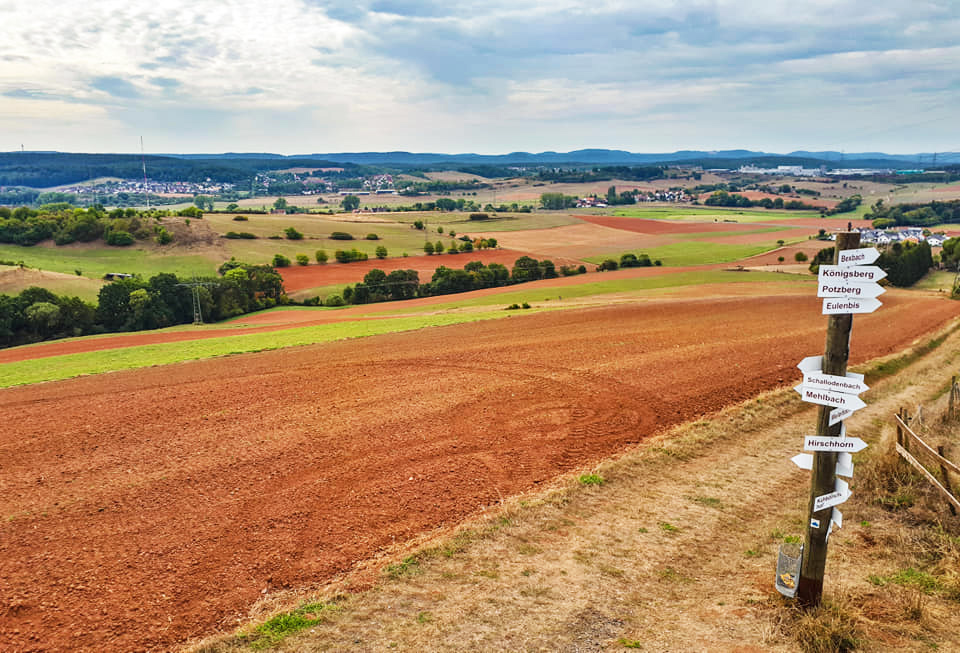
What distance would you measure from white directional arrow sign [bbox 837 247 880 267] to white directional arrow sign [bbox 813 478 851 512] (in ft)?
9.86

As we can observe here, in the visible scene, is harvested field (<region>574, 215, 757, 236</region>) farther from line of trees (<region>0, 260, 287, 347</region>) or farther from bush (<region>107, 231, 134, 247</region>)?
bush (<region>107, 231, 134, 247</region>)

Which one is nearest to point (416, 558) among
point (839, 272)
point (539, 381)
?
point (839, 272)

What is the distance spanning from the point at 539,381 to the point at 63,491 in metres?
14.3

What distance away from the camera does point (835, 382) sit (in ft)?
24.5

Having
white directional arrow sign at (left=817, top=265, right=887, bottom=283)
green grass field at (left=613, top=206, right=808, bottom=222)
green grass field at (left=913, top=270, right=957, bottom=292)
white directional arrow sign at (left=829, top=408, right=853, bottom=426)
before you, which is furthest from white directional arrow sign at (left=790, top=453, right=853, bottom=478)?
green grass field at (left=613, top=206, right=808, bottom=222)

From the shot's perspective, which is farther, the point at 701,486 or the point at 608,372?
the point at 608,372

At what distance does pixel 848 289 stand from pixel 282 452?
13.0 m

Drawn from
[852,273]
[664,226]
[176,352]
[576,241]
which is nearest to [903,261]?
[576,241]

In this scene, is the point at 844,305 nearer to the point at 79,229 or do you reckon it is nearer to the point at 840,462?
the point at 840,462

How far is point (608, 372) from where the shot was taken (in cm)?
2178

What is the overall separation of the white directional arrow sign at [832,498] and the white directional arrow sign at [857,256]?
9.86 ft

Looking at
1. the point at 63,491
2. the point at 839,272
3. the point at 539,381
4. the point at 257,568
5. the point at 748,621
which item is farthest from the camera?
the point at 539,381

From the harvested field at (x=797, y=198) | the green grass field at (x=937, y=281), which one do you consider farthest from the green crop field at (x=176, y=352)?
the harvested field at (x=797, y=198)

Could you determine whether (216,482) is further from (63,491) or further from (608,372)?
(608,372)
